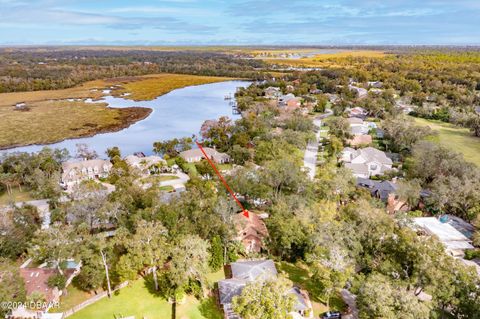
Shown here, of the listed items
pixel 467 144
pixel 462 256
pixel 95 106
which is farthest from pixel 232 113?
pixel 462 256

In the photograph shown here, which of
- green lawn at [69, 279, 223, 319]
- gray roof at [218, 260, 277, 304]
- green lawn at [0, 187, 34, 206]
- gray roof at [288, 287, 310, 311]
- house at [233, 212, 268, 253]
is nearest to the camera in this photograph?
gray roof at [288, 287, 310, 311]

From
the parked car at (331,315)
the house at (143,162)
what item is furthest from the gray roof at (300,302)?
the house at (143,162)

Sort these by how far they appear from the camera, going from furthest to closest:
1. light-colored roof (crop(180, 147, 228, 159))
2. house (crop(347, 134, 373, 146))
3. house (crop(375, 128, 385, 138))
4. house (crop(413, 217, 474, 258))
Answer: house (crop(375, 128, 385, 138))
house (crop(347, 134, 373, 146))
light-colored roof (crop(180, 147, 228, 159))
house (crop(413, 217, 474, 258))

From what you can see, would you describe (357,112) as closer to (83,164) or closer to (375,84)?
(375,84)

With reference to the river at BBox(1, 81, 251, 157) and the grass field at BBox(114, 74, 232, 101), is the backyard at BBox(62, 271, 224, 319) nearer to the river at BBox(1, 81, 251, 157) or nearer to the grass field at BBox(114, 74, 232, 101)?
the river at BBox(1, 81, 251, 157)

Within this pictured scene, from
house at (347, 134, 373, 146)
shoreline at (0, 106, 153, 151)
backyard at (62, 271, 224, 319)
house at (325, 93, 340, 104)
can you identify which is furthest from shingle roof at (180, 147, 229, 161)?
house at (325, 93, 340, 104)

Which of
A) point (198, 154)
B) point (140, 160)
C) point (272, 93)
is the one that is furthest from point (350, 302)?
point (272, 93)

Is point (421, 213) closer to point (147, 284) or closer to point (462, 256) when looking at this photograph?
point (462, 256)

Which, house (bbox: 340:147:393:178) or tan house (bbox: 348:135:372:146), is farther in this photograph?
tan house (bbox: 348:135:372:146)
